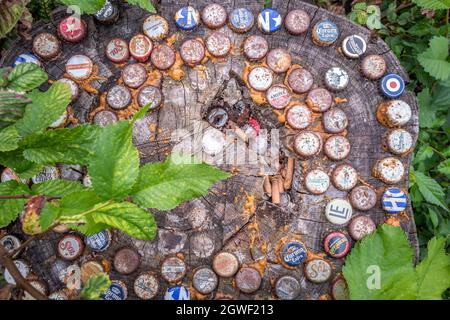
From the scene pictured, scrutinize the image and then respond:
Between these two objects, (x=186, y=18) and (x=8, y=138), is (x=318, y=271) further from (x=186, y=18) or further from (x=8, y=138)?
(x=8, y=138)

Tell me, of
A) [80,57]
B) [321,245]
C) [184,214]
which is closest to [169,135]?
[184,214]

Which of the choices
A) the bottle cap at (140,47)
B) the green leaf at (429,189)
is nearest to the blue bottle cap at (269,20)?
the bottle cap at (140,47)

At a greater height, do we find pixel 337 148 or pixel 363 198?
pixel 337 148

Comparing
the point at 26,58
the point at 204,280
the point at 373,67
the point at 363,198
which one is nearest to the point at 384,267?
the point at 363,198

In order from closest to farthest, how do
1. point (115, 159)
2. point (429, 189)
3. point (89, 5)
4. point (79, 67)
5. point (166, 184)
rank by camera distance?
point (115, 159) → point (166, 184) → point (89, 5) → point (79, 67) → point (429, 189)

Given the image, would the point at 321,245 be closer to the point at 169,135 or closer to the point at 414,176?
the point at 414,176
